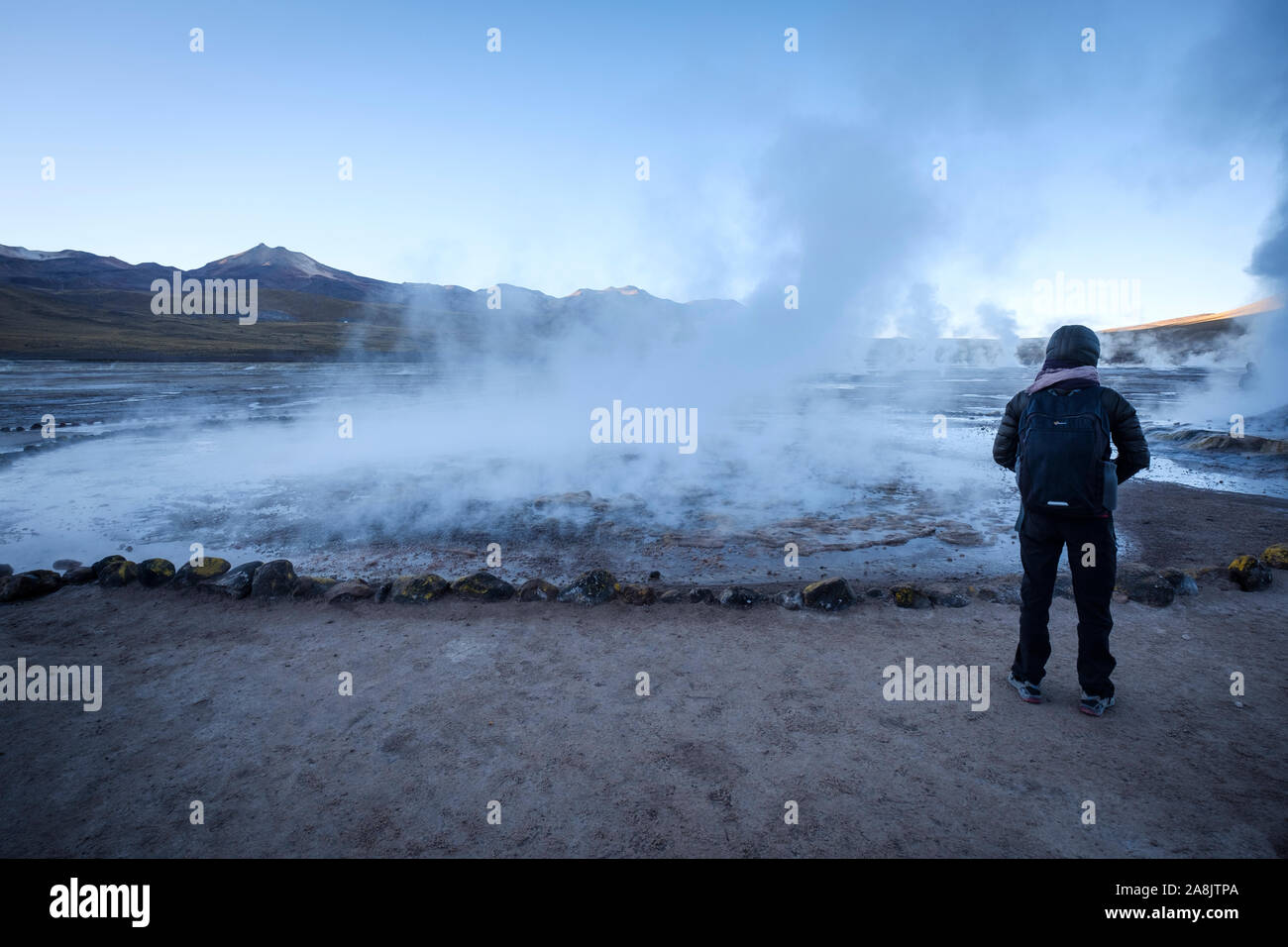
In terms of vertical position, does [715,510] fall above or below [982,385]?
below

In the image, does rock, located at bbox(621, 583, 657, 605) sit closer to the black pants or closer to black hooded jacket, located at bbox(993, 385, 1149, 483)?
the black pants

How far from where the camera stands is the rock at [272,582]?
216 inches

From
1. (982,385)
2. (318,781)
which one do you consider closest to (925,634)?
(318,781)

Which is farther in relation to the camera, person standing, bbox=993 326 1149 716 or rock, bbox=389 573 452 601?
rock, bbox=389 573 452 601

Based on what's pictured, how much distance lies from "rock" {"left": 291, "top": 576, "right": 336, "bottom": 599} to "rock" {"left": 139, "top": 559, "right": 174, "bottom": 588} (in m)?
1.37

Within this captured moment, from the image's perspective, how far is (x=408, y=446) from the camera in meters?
13.3

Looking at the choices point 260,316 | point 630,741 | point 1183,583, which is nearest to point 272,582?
point 630,741

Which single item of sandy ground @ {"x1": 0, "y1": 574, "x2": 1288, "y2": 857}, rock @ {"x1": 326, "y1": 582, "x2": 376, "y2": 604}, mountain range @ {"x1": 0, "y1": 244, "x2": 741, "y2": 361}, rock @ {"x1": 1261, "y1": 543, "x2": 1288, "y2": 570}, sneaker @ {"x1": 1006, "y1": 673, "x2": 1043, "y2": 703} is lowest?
sandy ground @ {"x1": 0, "y1": 574, "x2": 1288, "y2": 857}

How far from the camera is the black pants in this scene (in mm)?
3362

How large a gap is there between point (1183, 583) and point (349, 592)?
7706 mm

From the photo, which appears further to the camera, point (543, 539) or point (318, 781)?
point (543, 539)

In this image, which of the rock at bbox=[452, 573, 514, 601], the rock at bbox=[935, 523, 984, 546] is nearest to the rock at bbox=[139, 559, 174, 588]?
the rock at bbox=[452, 573, 514, 601]
